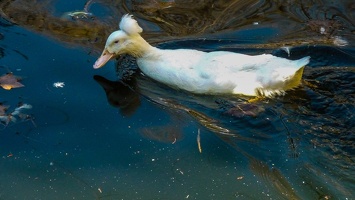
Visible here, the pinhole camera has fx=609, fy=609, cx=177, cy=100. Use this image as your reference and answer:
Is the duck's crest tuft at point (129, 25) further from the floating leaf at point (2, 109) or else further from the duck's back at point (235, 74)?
the floating leaf at point (2, 109)

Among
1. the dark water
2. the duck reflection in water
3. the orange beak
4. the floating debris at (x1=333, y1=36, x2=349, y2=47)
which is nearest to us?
the dark water

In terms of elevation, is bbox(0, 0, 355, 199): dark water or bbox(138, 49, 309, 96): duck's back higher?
bbox(138, 49, 309, 96): duck's back

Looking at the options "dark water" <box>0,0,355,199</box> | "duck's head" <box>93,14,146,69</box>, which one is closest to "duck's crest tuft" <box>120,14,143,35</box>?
"duck's head" <box>93,14,146,69</box>

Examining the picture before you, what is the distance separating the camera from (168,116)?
5.10 m

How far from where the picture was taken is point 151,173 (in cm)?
446

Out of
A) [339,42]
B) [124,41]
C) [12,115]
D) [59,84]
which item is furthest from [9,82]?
[339,42]

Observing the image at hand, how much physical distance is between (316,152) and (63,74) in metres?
2.40

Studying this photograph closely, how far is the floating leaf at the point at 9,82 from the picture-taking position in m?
5.39

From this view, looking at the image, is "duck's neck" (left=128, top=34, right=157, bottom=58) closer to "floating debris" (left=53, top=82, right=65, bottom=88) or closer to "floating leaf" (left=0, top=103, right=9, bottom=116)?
"floating debris" (left=53, top=82, right=65, bottom=88)

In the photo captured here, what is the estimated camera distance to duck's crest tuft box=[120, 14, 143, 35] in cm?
569

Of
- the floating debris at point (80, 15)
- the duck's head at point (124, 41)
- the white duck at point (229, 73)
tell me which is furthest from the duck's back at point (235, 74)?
the floating debris at point (80, 15)

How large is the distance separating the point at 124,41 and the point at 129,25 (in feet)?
0.58

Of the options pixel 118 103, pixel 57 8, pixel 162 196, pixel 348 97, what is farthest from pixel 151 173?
pixel 57 8

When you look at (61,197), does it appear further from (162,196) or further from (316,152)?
(316,152)
